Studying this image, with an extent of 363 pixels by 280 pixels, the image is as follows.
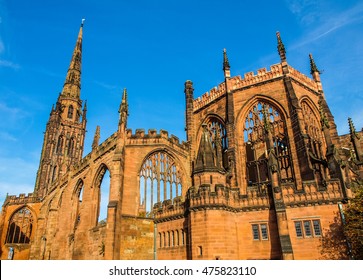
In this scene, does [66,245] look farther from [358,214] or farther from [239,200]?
[358,214]

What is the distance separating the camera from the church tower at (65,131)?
59.2 metres

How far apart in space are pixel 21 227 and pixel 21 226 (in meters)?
0.23

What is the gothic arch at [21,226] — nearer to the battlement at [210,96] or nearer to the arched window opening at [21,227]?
the arched window opening at [21,227]

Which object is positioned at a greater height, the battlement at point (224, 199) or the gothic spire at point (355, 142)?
the gothic spire at point (355, 142)

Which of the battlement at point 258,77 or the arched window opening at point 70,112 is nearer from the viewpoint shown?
the battlement at point 258,77

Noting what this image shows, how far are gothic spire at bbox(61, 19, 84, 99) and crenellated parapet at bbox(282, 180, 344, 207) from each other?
62.4m

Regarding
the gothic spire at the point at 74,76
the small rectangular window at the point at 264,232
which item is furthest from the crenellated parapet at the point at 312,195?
the gothic spire at the point at 74,76

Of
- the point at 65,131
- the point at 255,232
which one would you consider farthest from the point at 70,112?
the point at 255,232

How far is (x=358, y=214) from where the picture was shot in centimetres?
1634

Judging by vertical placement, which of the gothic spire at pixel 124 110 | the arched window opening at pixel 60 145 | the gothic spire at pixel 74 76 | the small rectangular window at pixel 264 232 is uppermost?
the gothic spire at pixel 74 76

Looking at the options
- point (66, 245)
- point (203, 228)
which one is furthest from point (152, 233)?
point (66, 245)

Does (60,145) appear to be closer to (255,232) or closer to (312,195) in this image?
(255,232)

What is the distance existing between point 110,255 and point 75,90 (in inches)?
2313

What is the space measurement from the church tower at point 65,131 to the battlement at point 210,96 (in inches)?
1311
